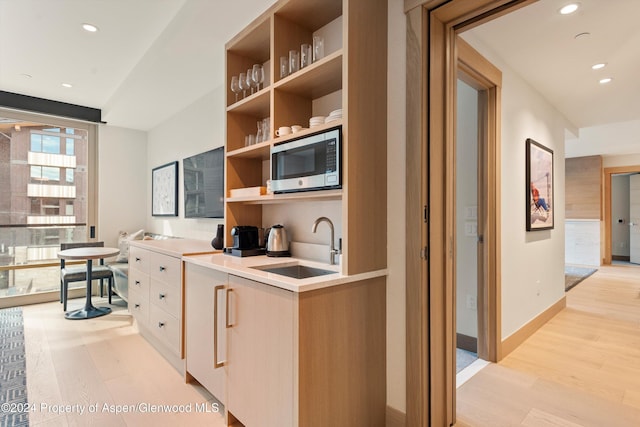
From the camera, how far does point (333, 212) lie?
205 centimetres

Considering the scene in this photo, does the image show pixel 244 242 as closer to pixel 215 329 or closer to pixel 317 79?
pixel 215 329

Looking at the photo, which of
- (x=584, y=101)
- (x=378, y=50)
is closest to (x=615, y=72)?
(x=584, y=101)

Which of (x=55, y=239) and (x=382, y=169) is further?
(x=55, y=239)

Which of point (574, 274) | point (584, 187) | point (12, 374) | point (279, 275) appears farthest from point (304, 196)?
point (584, 187)

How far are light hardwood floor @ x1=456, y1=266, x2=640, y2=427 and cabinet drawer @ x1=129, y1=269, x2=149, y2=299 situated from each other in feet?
8.45

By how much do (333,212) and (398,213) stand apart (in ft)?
1.62

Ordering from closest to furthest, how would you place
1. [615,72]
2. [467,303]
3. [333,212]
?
1. [333,212]
2. [467,303]
3. [615,72]

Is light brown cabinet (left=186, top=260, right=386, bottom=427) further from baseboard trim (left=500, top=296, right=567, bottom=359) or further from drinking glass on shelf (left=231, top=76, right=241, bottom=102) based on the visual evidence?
baseboard trim (left=500, top=296, right=567, bottom=359)

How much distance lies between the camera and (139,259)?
119 inches

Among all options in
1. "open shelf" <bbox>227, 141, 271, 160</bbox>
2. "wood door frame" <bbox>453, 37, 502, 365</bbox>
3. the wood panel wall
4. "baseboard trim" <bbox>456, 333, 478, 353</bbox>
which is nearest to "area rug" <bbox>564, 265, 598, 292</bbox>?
the wood panel wall

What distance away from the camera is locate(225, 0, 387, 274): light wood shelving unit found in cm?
153

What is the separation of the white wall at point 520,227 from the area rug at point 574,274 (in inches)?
78.0

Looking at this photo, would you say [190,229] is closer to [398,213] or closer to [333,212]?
[333,212]

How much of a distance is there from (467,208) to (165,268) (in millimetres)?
2454
